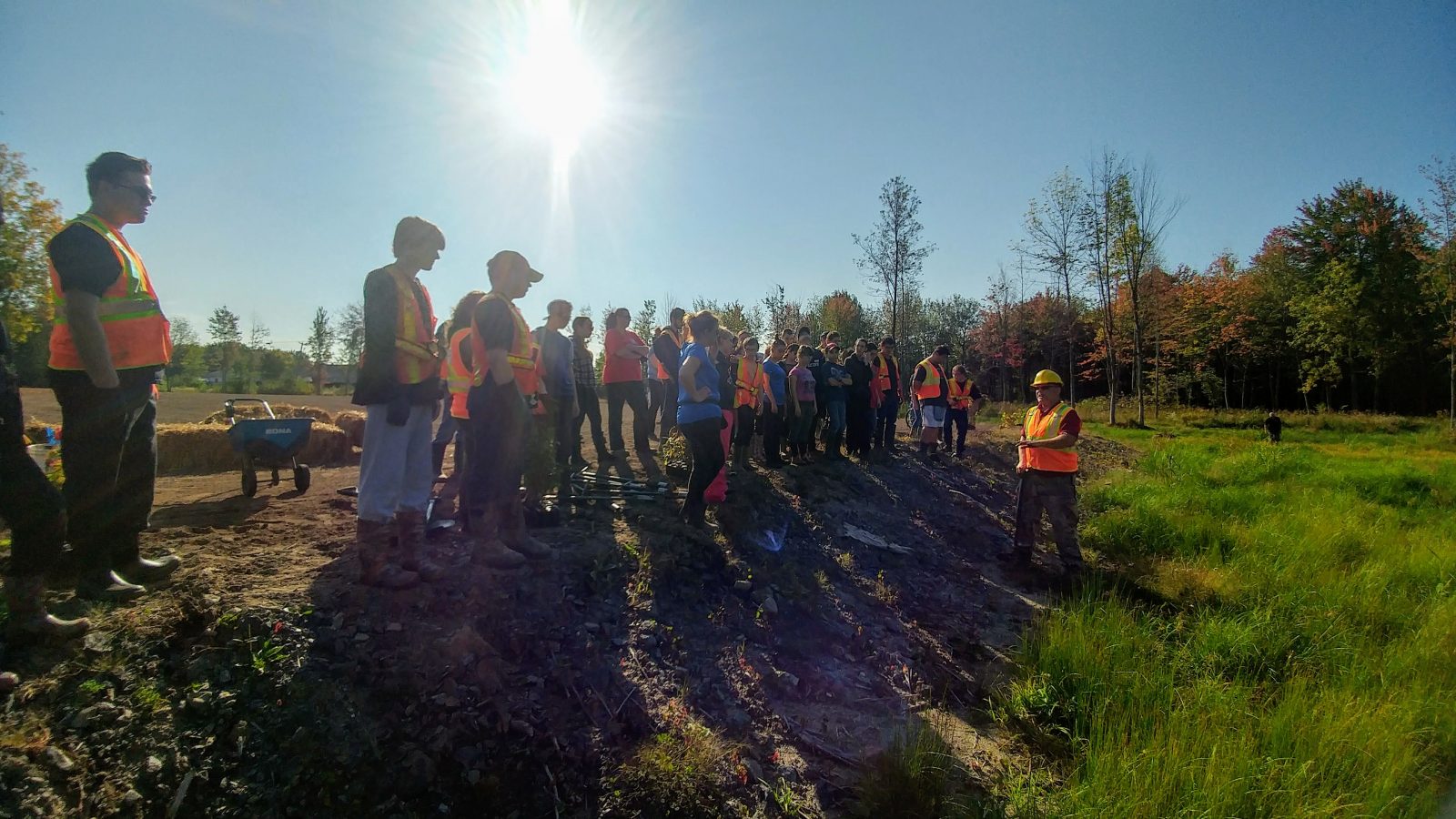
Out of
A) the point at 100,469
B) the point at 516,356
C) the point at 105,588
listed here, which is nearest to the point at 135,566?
the point at 105,588

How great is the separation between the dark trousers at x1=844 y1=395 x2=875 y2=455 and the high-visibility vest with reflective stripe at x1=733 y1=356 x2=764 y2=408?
2.43 meters

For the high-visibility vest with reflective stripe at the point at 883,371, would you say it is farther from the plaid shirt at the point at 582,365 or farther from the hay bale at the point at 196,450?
the hay bale at the point at 196,450

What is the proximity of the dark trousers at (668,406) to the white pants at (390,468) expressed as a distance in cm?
459

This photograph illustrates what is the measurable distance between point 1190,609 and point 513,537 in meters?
6.08

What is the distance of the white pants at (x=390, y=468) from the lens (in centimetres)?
341

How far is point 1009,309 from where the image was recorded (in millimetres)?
35312

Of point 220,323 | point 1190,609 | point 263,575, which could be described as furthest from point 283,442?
point 220,323

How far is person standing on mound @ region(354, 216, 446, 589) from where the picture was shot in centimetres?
339

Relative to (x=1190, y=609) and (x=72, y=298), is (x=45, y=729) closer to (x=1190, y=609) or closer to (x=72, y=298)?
(x=72, y=298)

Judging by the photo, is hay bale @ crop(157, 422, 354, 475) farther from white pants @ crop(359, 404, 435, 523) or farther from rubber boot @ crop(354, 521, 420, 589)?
rubber boot @ crop(354, 521, 420, 589)

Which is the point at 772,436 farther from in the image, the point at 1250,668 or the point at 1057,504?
the point at 1250,668

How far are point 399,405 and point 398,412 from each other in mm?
40

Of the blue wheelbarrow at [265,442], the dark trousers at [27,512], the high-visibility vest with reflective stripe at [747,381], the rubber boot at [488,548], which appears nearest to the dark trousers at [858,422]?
the high-visibility vest with reflective stripe at [747,381]

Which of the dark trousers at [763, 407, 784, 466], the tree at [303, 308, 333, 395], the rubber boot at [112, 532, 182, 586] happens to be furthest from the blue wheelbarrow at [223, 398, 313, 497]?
the tree at [303, 308, 333, 395]
